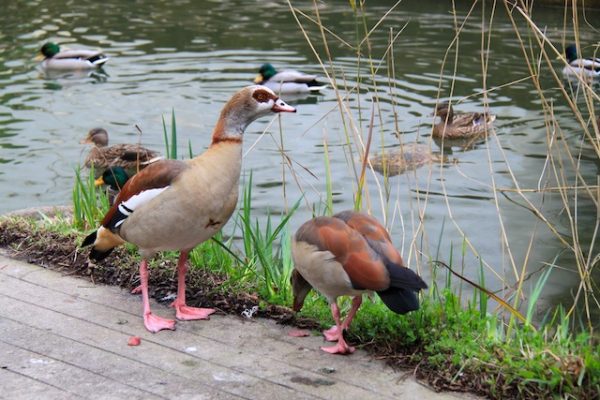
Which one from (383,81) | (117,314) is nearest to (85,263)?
(117,314)

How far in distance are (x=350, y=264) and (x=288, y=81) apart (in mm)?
9874

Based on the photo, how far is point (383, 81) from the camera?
13852mm

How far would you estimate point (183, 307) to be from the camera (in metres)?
4.63

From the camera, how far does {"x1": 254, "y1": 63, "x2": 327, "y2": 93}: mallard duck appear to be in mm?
13570

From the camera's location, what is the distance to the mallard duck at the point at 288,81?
13.6m

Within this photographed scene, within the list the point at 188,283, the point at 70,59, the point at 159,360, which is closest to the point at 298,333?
the point at 159,360

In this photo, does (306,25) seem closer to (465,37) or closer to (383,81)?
(465,37)

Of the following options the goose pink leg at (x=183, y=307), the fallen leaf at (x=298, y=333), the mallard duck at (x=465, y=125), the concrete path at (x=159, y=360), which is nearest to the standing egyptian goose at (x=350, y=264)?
the fallen leaf at (x=298, y=333)

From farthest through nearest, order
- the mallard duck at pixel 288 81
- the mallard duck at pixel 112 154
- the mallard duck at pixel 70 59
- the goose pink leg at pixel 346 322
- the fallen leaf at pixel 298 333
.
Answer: the mallard duck at pixel 70 59, the mallard duck at pixel 288 81, the mallard duck at pixel 112 154, the fallen leaf at pixel 298 333, the goose pink leg at pixel 346 322

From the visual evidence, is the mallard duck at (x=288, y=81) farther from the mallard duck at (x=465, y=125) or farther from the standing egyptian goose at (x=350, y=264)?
the standing egyptian goose at (x=350, y=264)

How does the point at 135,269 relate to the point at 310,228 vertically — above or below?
below

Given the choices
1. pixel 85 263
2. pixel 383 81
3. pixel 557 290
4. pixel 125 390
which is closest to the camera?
pixel 125 390

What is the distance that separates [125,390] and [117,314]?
0.90m

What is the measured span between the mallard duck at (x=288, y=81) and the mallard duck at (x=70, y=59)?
275cm
